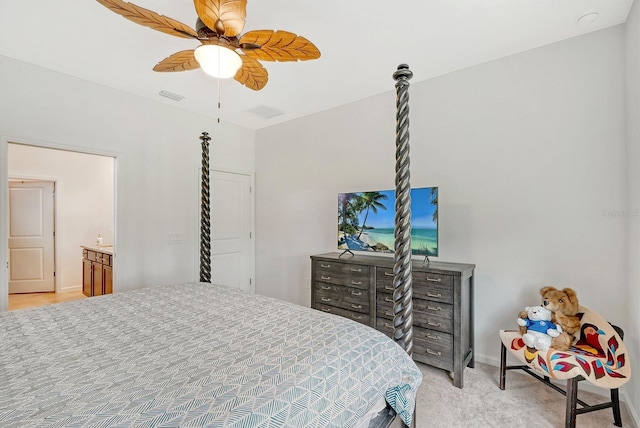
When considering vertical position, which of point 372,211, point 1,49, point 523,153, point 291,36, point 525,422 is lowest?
point 525,422

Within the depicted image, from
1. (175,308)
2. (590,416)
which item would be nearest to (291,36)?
(175,308)

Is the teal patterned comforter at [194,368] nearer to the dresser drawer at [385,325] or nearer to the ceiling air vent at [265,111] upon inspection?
the dresser drawer at [385,325]

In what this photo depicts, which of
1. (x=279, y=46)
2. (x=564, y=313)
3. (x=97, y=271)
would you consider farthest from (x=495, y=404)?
(x=97, y=271)

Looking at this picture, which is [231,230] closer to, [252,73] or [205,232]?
[205,232]

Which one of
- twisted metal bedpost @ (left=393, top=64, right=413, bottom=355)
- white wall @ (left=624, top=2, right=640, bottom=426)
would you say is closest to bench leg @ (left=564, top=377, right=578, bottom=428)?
white wall @ (left=624, top=2, right=640, bottom=426)

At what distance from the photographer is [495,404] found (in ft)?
7.11

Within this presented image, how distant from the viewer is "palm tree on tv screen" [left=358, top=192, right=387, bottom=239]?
10.2ft

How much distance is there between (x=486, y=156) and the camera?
2.76 metres

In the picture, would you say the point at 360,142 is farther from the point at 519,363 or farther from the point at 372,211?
the point at 519,363

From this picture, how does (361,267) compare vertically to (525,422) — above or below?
above

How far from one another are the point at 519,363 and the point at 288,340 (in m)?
2.35

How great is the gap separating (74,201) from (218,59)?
519cm

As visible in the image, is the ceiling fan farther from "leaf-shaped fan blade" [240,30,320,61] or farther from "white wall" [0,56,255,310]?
"white wall" [0,56,255,310]

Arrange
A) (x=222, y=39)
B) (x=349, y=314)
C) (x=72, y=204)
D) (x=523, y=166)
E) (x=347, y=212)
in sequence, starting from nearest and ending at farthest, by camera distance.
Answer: (x=222, y=39), (x=523, y=166), (x=349, y=314), (x=347, y=212), (x=72, y=204)
